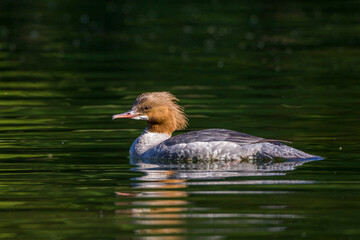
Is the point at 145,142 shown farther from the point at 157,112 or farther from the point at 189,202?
the point at 189,202

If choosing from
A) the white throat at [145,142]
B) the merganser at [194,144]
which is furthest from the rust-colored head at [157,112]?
the white throat at [145,142]

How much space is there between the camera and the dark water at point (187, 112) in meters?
8.31

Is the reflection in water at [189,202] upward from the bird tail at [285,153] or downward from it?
downward

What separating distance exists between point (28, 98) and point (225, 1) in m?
19.9

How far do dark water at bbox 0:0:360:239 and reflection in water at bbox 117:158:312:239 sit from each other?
21mm

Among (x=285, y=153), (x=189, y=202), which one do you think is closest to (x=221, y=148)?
(x=285, y=153)

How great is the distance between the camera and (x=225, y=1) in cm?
3612

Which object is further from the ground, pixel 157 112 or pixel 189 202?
pixel 157 112

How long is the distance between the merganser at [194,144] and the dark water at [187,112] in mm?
239

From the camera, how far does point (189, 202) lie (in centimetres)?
889

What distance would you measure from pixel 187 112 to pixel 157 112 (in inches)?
125

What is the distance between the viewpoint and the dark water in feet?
27.3

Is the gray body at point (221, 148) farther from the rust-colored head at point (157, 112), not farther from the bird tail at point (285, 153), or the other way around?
the rust-colored head at point (157, 112)

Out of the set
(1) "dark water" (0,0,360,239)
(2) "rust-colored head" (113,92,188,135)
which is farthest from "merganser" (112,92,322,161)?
(1) "dark water" (0,0,360,239)
